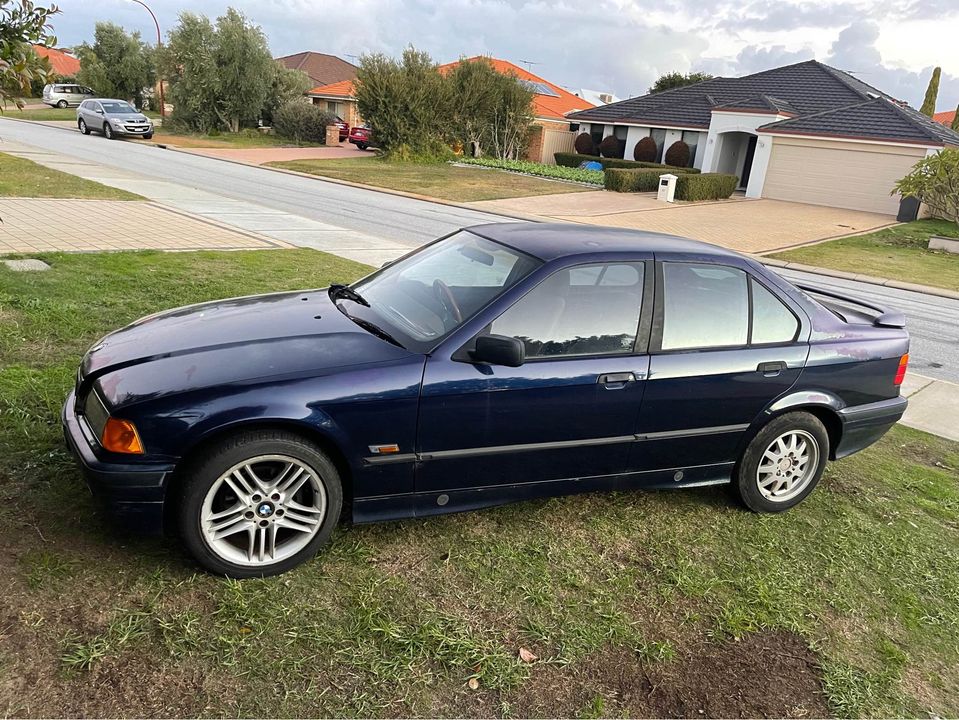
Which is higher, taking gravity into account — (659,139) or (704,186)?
(659,139)

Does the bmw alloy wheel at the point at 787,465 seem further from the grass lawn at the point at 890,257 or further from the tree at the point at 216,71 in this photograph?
the tree at the point at 216,71

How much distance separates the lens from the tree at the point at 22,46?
3490 mm

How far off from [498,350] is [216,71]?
40.3 m

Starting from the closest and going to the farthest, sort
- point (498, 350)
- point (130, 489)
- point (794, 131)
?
point (130, 489), point (498, 350), point (794, 131)

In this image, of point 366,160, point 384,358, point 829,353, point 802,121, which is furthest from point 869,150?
point 384,358

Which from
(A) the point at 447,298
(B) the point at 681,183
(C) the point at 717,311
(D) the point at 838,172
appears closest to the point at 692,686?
(C) the point at 717,311

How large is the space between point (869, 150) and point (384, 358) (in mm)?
31063

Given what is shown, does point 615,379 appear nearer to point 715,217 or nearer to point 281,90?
point 715,217

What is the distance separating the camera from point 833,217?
26.6 m

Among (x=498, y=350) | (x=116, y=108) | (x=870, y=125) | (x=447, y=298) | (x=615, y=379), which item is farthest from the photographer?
(x=116, y=108)

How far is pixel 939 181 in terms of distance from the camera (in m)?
21.1

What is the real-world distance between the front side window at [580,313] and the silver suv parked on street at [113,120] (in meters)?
35.1

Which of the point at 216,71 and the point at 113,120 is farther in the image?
the point at 216,71

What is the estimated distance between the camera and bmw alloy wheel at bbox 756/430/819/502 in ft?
13.8
